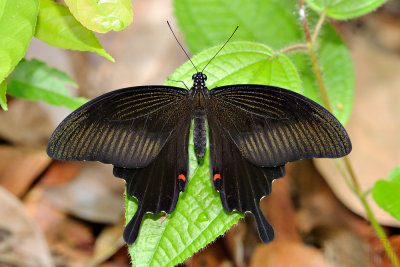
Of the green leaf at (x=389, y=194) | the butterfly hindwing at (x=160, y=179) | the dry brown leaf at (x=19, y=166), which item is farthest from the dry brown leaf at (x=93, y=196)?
the green leaf at (x=389, y=194)

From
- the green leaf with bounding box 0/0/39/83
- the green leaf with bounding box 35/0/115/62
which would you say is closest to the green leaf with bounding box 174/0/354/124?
the green leaf with bounding box 35/0/115/62

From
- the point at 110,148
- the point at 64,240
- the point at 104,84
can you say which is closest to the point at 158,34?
the point at 104,84

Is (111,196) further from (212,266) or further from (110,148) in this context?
(110,148)

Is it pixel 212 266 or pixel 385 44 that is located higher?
pixel 385 44

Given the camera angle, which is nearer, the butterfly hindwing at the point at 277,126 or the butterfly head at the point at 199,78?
the butterfly hindwing at the point at 277,126

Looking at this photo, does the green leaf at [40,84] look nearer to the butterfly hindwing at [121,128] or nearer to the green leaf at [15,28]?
the butterfly hindwing at [121,128]

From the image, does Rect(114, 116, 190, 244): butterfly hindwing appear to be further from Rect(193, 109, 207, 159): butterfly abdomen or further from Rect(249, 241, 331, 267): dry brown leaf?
Rect(249, 241, 331, 267): dry brown leaf
